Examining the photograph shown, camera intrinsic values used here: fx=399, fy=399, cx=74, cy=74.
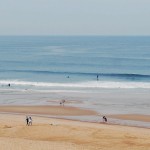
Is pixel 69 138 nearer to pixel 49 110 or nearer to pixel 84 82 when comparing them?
pixel 49 110

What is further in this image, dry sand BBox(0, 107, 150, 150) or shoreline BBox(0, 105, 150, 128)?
shoreline BBox(0, 105, 150, 128)

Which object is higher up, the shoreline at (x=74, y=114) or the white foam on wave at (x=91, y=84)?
the white foam on wave at (x=91, y=84)

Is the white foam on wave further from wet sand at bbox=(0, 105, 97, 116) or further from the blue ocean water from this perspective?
wet sand at bbox=(0, 105, 97, 116)

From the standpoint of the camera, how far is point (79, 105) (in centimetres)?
4809

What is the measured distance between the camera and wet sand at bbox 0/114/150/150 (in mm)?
26047

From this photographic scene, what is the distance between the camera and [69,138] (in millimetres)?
30562

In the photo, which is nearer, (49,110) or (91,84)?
(49,110)

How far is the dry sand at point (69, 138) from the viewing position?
2602cm

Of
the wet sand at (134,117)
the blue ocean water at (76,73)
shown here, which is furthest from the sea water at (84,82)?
the wet sand at (134,117)

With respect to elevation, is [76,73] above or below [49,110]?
above

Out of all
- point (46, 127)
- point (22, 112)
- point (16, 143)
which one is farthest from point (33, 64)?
point (16, 143)

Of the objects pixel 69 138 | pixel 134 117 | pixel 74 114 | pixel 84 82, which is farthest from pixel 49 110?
pixel 84 82

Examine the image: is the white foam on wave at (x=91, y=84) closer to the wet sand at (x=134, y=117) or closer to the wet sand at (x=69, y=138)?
the wet sand at (x=134, y=117)

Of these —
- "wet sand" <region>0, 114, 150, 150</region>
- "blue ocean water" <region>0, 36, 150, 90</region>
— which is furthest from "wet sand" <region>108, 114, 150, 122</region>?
"blue ocean water" <region>0, 36, 150, 90</region>
